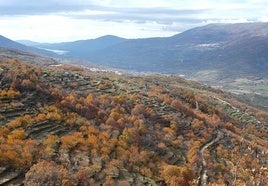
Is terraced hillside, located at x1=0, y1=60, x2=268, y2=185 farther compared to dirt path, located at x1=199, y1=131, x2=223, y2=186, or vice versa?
dirt path, located at x1=199, y1=131, x2=223, y2=186

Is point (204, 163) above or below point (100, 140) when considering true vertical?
below

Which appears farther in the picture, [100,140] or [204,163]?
[204,163]

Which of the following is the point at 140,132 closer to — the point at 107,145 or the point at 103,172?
the point at 107,145

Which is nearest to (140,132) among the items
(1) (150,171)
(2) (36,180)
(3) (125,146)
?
(3) (125,146)

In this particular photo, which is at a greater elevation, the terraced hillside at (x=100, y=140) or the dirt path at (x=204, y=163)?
the terraced hillside at (x=100, y=140)

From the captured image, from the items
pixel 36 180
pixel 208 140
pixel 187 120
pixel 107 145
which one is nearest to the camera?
pixel 36 180

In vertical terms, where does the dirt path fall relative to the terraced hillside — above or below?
below

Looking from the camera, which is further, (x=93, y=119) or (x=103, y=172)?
(x=93, y=119)

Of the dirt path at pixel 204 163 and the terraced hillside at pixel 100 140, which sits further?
the dirt path at pixel 204 163
